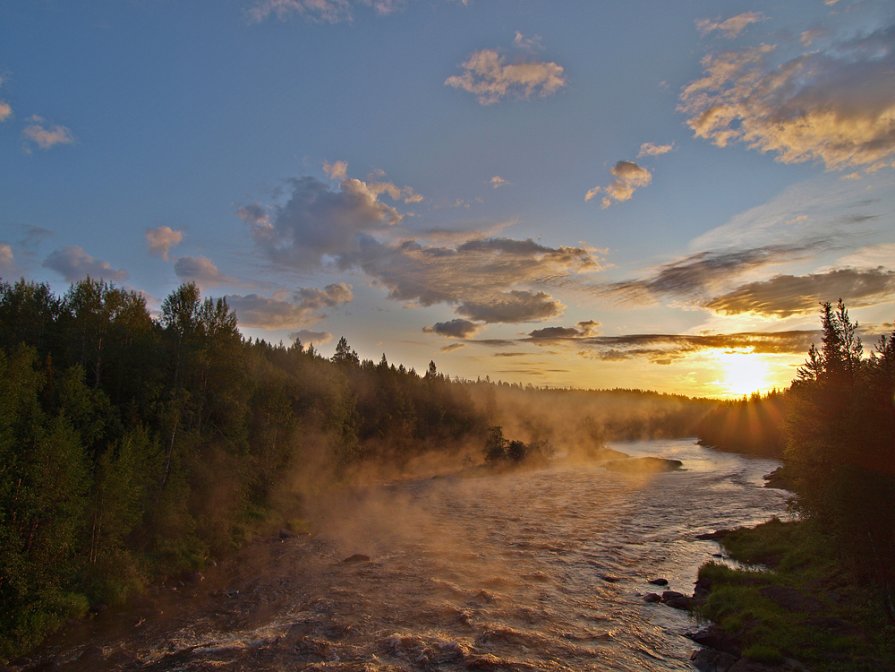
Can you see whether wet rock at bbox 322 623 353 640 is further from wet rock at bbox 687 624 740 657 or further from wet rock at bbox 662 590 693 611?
wet rock at bbox 662 590 693 611

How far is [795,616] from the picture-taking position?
23.9 metres

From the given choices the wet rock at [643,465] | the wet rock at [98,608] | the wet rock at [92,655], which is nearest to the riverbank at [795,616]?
the wet rock at [92,655]

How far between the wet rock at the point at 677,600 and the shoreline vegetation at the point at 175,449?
3673mm

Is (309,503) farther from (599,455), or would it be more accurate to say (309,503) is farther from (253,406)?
(599,455)

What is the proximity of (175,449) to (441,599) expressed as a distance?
2619cm

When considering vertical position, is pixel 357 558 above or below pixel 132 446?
below

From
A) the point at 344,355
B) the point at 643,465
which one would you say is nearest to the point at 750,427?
the point at 643,465

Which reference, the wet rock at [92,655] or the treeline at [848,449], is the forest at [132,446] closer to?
the wet rock at [92,655]

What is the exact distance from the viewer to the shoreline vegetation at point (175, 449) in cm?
2459

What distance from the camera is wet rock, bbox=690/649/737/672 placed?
21.3 meters

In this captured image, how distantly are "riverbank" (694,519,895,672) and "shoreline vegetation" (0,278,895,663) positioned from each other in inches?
29.6

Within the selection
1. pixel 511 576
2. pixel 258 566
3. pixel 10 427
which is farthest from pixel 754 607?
A: pixel 10 427

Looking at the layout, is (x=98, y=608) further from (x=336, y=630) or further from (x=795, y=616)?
(x=795, y=616)

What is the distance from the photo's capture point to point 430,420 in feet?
410
